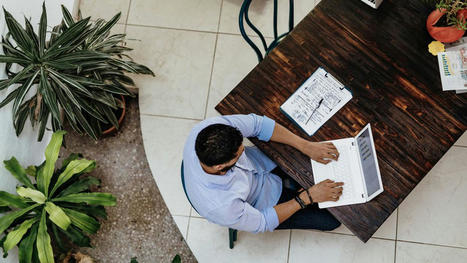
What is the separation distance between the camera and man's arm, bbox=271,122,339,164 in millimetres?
1946

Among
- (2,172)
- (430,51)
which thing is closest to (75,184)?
(2,172)

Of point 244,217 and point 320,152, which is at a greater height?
point 320,152

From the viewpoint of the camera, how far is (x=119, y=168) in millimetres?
3043

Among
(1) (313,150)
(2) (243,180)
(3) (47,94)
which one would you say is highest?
(1) (313,150)

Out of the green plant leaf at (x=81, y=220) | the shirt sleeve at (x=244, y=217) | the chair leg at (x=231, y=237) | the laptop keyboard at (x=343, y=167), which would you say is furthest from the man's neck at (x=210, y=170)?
the green plant leaf at (x=81, y=220)

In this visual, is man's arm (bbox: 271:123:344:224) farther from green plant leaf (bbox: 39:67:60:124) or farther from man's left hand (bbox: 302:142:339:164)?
green plant leaf (bbox: 39:67:60:124)

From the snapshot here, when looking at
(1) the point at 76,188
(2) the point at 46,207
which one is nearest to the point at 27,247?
(2) the point at 46,207

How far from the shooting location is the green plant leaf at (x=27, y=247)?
229 cm

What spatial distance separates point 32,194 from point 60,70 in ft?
2.34

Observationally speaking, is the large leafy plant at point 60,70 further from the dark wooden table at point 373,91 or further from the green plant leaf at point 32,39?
the dark wooden table at point 373,91

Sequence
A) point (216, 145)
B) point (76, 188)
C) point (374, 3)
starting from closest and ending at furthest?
1. point (216, 145)
2. point (374, 3)
3. point (76, 188)

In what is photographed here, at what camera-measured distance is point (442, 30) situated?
79.1 inches

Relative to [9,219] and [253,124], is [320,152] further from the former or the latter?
[9,219]

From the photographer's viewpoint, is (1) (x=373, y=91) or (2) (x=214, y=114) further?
(2) (x=214, y=114)
